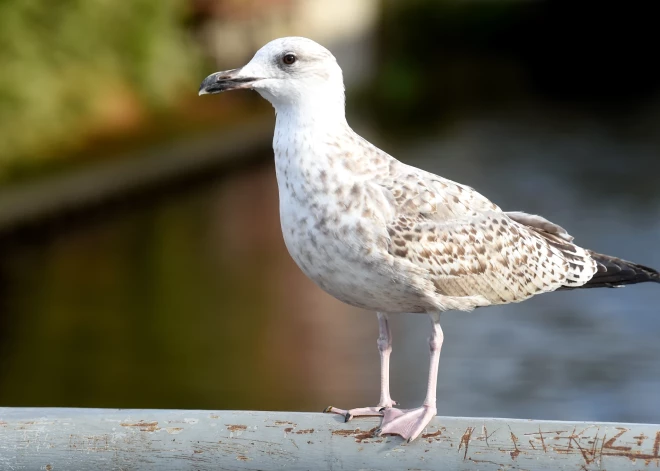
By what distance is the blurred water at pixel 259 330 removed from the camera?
37.8 feet

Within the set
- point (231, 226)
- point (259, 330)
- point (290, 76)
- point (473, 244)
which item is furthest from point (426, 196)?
point (231, 226)

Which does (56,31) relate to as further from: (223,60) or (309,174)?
(309,174)

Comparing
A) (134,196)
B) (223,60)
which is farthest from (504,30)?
(134,196)

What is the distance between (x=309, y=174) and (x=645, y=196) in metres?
18.3

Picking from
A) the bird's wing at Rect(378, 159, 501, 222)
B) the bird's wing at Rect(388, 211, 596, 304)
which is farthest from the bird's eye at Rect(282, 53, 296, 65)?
the bird's wing at Rect(388, 211, 596, 304)

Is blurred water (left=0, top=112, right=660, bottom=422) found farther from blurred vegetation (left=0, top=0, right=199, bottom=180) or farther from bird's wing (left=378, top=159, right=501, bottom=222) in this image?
bird's wing (left=378, top=159, right=501, bottom=222)

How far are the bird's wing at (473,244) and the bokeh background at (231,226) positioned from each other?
614cm

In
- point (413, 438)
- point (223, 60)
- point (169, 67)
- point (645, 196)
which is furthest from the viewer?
point (223, 60)

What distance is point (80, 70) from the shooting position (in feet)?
72.6

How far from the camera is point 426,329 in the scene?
1396 centimetres

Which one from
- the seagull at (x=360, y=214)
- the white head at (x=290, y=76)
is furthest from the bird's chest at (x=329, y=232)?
the white head at (x=290, y=76)

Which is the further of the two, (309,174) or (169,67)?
(169,67)

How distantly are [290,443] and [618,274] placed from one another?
5.12ft

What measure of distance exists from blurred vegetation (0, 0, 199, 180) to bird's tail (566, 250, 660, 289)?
48.8 feet
